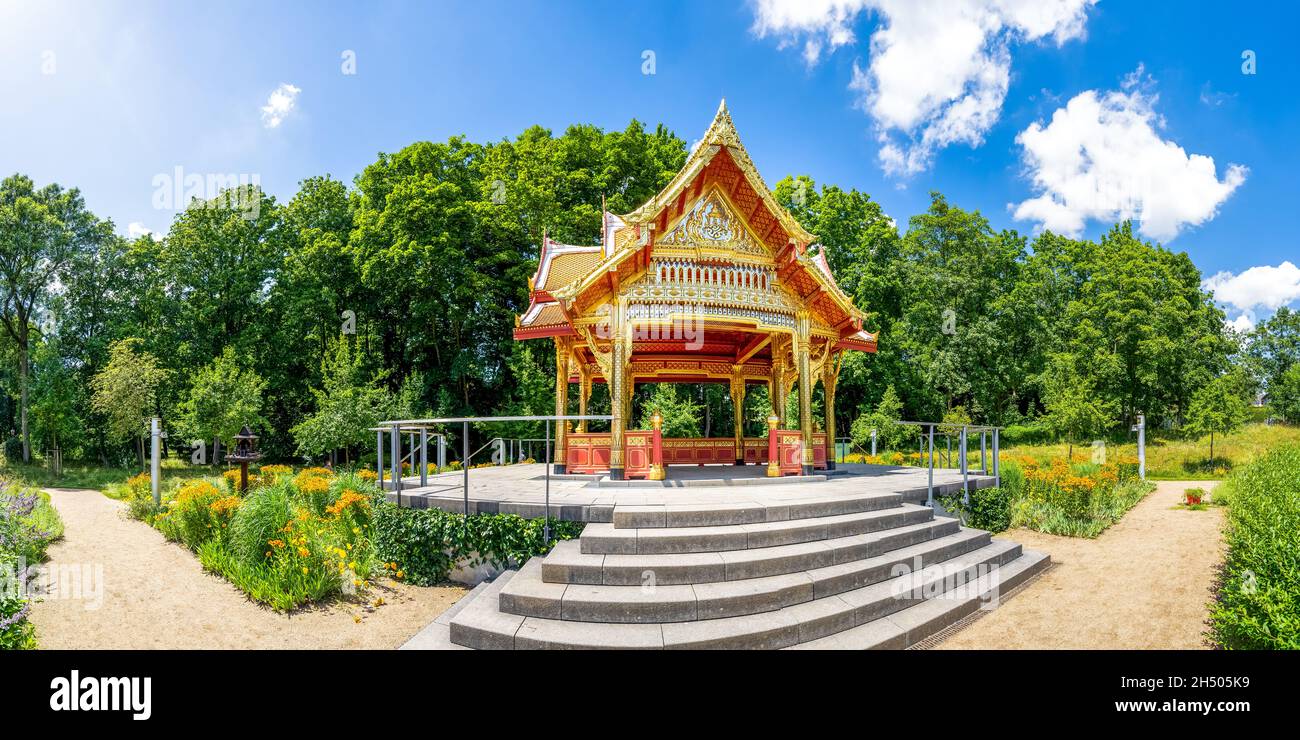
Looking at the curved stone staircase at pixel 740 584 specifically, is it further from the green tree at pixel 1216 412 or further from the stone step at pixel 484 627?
the green tree at pixel 1216 412

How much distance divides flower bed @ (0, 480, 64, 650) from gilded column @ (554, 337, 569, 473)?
848 cm

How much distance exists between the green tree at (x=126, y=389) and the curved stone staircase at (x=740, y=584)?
27.7 meters

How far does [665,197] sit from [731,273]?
2134 millimetres

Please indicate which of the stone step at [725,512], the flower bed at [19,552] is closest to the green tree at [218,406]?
the flower bed at [19,552]

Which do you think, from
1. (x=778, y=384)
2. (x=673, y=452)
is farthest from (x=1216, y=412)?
(x=673, y=452)

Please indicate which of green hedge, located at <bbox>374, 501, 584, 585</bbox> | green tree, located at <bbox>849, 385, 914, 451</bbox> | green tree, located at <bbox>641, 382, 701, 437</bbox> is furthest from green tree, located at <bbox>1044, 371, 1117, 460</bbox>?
green hedge, located at <bbox>374, 501, 584, 585</bbox>

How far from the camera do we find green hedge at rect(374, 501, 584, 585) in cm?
748

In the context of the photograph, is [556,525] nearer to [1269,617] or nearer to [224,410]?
[1269,617]

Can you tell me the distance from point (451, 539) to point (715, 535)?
3.80 meters

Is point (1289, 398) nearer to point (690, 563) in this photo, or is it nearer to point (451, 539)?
point (690, 563)

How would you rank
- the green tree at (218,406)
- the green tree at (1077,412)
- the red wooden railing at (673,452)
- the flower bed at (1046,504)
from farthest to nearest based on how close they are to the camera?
the green tree at (1077,412), the green tree at (218,406), the red wooden railing at (673,452), the flower bed at (1046,504)

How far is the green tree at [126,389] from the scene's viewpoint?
24.6 m

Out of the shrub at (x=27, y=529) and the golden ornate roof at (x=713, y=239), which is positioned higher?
the golden ornate roof at (x=713, y=239)

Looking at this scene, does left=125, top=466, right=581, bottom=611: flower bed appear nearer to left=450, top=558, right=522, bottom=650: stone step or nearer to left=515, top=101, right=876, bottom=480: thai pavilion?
left=450, top=558, right=522, bottom=650: stone step
